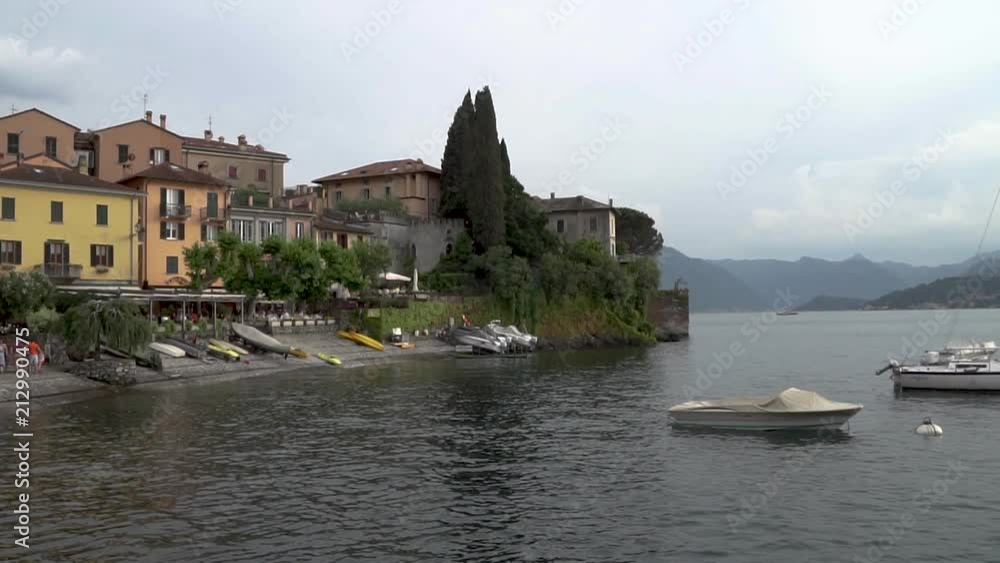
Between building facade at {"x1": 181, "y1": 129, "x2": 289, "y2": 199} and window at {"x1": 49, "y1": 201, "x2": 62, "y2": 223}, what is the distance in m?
23.9

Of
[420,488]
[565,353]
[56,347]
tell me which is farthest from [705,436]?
[565,353]

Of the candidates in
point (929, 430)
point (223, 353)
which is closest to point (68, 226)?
point (223, 353)

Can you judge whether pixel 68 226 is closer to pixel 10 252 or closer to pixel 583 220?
pixel 10 252

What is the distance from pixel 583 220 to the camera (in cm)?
10625

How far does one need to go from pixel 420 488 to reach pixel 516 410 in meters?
14.1

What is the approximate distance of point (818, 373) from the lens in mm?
54438

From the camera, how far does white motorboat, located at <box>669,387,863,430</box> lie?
28.8m

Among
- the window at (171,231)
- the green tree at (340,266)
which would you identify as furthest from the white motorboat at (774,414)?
the window at (171,231)

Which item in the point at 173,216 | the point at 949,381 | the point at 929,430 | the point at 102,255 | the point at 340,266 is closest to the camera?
the point at 929,430

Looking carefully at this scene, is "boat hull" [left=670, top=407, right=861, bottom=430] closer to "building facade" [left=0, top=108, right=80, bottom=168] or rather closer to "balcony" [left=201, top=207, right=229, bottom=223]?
"balcony" [left=201, top=207, right=229, bottom=223]

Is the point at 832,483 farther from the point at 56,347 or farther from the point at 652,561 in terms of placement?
the point at 56,347

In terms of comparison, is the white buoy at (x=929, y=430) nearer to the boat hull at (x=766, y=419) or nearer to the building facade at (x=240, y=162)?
the boat hull at (x=766, y=419)

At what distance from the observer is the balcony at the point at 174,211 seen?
62219mm

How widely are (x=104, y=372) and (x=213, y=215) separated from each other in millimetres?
27372
